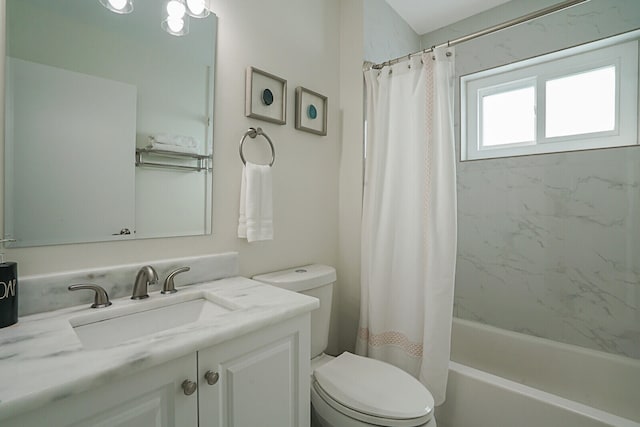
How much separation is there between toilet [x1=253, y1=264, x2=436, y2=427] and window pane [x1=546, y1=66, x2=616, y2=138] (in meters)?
1.86

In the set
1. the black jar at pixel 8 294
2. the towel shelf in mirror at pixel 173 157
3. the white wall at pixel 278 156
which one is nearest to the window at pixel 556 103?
the white wall at pixel 278 156

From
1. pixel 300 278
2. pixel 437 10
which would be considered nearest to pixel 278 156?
pixel 300 278

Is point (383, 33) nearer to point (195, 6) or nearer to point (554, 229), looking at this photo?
point (195, 6)

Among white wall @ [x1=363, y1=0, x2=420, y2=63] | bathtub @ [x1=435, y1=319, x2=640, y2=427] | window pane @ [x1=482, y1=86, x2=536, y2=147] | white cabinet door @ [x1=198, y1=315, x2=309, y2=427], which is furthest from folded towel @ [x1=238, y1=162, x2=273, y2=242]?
window pane @ [x1=482, y1=86, x2=536, y2=147]

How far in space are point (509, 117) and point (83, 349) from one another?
2.64 meters

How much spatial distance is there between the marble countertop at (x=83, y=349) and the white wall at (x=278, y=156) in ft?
0.60

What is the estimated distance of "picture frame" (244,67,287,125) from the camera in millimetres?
1333

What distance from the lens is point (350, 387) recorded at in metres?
1.13

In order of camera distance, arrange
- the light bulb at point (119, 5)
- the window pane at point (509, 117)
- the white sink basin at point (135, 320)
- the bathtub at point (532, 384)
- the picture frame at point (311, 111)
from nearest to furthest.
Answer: the white sink basin at point (135, 320), the light bulb at point (119, 5), the bathtub at point (532, 384), the picture frame at point (311, 111), the window pane at point (509, 117)

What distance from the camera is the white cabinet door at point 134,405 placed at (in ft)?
1.68

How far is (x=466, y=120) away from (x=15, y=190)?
100 inches

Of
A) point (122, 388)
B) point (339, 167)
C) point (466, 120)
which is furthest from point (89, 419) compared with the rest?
point (466, 120)

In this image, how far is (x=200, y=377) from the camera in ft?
2.30

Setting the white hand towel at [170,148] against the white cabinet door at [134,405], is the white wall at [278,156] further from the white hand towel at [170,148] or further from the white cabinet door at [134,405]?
the white cabinet door at [134,405]
